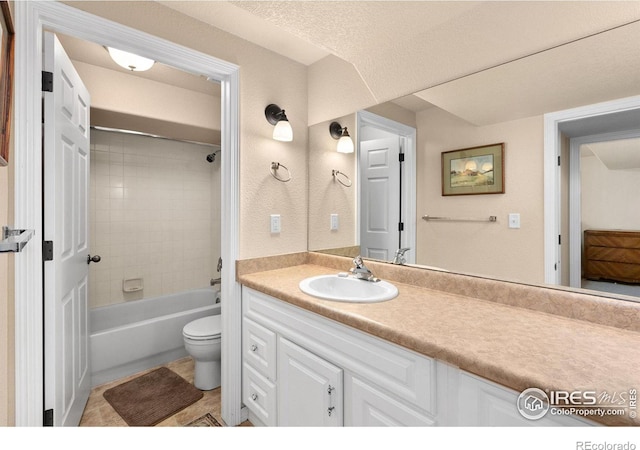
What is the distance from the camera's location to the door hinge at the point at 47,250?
130cm

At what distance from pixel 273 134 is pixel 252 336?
1.19 metres

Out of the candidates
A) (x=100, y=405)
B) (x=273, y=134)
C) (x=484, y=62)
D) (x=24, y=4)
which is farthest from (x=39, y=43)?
(x=100, y=405)

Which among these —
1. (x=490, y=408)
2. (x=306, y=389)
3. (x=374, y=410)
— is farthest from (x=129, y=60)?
(x=490, y=408)

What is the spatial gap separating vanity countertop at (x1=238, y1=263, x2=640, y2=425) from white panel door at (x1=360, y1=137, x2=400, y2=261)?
0.47 meters

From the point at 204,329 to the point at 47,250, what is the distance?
1097mm

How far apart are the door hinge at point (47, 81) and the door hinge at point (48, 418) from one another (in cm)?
141

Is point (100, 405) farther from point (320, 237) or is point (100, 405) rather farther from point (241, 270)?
point (320, 237)

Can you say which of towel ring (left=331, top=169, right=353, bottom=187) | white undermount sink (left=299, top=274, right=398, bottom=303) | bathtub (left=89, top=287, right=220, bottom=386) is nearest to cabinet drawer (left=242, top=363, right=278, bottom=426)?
white undermount sink (left=299, top=274, right=398, bottom=303)

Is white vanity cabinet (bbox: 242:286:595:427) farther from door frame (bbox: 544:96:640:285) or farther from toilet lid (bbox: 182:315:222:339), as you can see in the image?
door frame (bbox: 544:96:640:285)

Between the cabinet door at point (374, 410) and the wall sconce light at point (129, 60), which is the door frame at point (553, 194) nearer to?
the cabinet door at point (374, 410)

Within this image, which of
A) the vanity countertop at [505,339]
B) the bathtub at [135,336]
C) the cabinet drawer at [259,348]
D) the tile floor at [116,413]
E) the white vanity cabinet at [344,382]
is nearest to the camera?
the vanity countertop at [505,339]

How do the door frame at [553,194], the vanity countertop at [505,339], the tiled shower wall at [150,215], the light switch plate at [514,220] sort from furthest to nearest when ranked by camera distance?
the tiled shower wall at [150,215], the light switch plate at [514,220], the door frame at [553,194], the vanity countertop at [505,339]

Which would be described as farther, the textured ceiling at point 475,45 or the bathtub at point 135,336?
the bathtub at point 135,336

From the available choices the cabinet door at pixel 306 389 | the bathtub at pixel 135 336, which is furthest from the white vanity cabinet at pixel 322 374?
the bathtub at pixel 135 336
